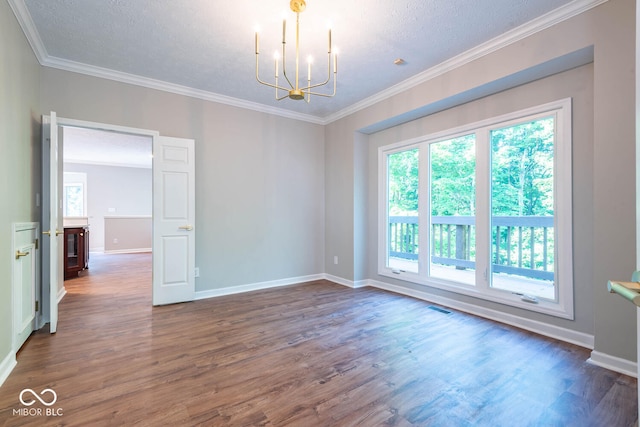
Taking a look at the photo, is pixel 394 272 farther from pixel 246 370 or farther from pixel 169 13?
pixel 169 13

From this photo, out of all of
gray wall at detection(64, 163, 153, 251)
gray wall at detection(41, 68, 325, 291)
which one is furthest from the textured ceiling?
gray wall at detection(64, 163, 153, 251)

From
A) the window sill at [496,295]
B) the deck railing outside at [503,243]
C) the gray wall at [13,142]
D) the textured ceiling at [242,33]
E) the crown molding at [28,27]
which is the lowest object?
the window sill at [496,295]

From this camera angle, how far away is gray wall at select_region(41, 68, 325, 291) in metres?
3.32

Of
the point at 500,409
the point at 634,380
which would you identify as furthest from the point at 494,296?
the point at 500,409

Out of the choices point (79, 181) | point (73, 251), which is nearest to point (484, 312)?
point (73, 251)

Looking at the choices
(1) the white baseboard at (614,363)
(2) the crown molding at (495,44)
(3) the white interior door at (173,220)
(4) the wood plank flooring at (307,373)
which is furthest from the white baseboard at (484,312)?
(2) the crown molding at (495,44)

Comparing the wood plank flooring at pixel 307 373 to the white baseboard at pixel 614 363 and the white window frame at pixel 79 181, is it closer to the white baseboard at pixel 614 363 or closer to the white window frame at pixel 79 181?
the white baseboard at pixel 614 363

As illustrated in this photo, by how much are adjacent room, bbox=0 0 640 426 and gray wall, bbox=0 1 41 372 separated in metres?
0.03

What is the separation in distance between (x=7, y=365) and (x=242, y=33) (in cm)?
312

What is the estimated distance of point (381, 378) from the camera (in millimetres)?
1960

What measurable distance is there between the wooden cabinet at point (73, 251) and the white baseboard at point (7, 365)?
3562mm

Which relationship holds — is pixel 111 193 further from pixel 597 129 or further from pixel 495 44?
pixel 597 129

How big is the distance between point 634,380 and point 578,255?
975mm

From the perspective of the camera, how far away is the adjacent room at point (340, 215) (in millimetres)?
1874
